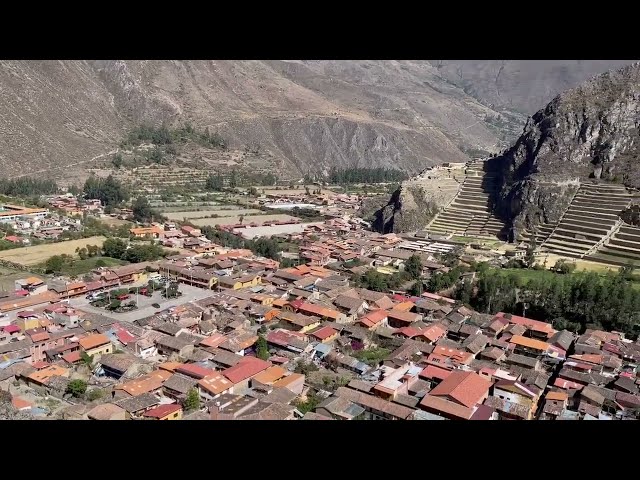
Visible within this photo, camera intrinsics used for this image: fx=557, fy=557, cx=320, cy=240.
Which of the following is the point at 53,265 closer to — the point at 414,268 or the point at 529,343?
the point at 414,268

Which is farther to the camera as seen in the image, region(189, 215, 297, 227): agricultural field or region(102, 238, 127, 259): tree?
region(189, 215, 297, 227): agricultural field

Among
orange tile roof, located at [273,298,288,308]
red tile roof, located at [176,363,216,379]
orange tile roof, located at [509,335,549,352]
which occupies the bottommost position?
red tile roof, located at [176,363,216,379]

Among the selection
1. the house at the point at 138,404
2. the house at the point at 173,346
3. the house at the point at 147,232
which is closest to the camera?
the house at the point at 138,404

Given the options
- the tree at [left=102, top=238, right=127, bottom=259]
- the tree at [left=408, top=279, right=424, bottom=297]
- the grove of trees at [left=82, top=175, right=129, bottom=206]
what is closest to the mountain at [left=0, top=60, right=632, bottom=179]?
the grove of trees at [left=82, top=175, right=129, bottom=206]

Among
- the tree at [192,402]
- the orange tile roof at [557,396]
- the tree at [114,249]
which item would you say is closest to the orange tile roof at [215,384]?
the tree at [192,402]

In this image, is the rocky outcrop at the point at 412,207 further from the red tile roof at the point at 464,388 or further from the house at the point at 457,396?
the house at the point at 457,396

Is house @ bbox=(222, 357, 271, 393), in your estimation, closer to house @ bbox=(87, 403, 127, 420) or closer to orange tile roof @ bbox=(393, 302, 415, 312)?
house @ bbox=(87, 403, 127, 420)
